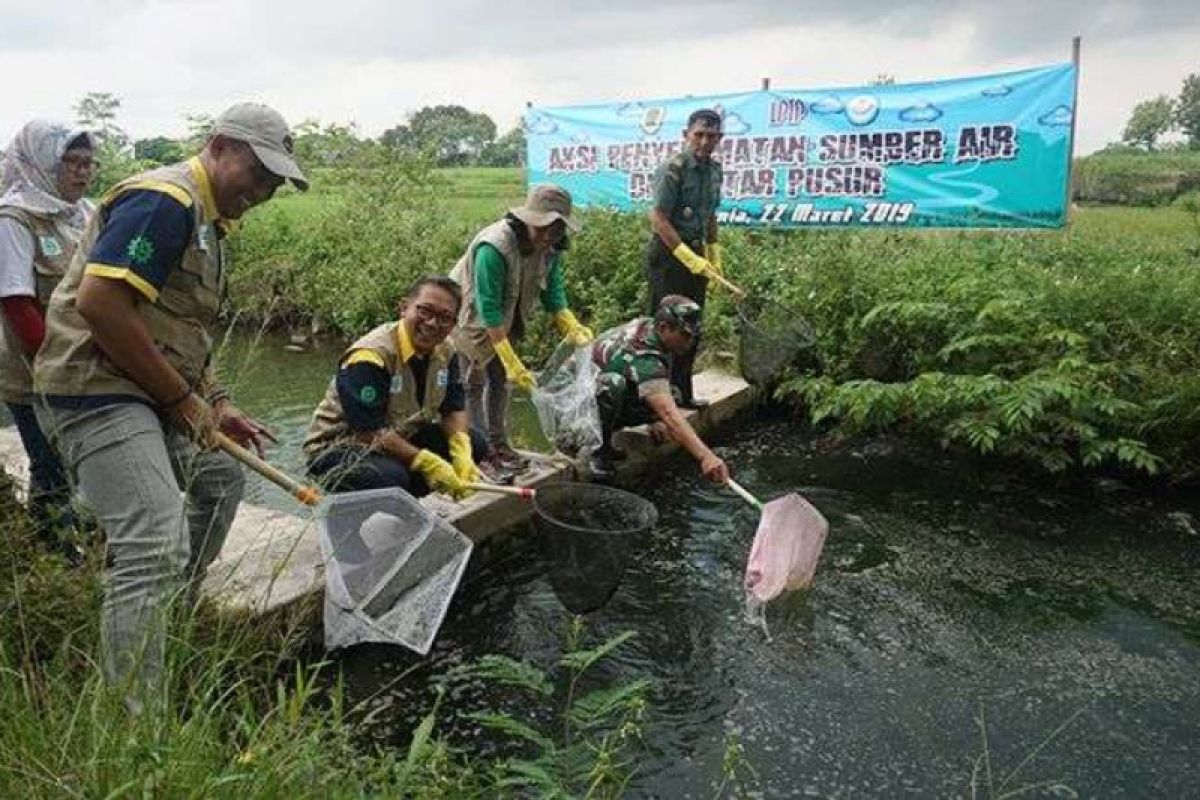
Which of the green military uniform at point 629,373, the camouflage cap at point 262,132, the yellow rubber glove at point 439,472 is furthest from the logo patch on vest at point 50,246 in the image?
the green military uniform at point 629,373

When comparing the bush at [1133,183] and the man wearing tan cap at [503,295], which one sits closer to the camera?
the man wearing tan cap at [503,295]

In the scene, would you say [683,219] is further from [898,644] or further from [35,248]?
[35,248]

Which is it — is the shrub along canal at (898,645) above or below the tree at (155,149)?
below

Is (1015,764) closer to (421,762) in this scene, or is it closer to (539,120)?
(421,762)

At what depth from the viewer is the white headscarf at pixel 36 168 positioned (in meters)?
3.18

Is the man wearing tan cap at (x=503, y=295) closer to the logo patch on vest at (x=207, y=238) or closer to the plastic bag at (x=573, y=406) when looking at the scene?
the plastic bag at (x=573, y=406)

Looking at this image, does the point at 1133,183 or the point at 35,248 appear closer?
the point at 35,248

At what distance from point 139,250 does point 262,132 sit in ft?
1.48

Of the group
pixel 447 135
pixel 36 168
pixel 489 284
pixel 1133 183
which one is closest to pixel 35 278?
pixel 36 168

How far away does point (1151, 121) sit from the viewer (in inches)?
2202

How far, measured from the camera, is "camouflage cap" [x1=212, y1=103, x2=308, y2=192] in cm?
240

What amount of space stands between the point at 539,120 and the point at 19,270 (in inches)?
369

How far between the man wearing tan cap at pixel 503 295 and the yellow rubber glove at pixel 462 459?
0.73m

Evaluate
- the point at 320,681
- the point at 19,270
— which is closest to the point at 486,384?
the point at 320,681
